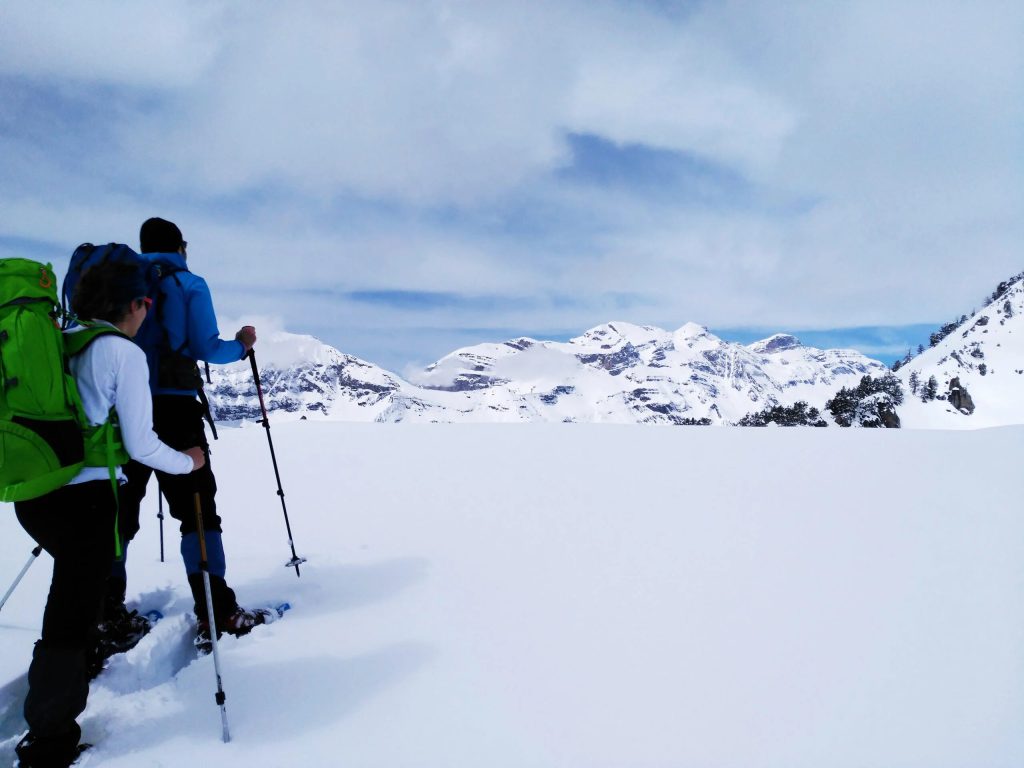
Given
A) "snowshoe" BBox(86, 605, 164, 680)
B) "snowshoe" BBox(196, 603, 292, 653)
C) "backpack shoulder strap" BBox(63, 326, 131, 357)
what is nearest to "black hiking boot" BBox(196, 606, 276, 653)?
"snowshoe" BBox(196, 603, 292, 653)

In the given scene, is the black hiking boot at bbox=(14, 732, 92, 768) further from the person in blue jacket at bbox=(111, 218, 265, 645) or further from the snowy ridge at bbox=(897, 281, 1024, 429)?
the snowy ridge at bbox=(897, 281, 1024, 429)

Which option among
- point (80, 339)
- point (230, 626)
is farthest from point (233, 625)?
point (80, 339)

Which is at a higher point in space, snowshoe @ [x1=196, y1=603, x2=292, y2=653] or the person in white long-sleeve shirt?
the person in white long-sleeve shirt

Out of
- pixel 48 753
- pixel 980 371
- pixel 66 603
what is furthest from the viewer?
pixel 980 371

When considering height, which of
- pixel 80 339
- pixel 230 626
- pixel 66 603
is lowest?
pixel 230 626

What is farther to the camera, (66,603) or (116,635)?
(116,635)

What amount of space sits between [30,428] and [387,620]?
2.49 meters

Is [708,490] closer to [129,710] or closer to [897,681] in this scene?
[897,681]

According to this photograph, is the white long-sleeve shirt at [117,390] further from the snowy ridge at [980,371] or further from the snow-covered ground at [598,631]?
the snowy ridge at [980,371]

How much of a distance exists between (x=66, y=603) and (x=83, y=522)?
0.39 metres

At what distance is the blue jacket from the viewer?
354 centimetres

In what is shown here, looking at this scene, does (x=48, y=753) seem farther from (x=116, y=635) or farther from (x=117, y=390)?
(x=117, y=390)

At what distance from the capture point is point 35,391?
235cm

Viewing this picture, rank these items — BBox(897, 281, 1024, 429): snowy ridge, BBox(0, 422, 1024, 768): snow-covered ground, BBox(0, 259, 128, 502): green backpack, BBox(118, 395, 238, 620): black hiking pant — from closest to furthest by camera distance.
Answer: BBox(0, 259, 128, 502): green backpack, BBox(0, 422, 1024, 768): snow-covered ground, BBox(118, 395, 238, 620): black hiking pant, BBox(897, 281, 1024, 429): snowy ridge
